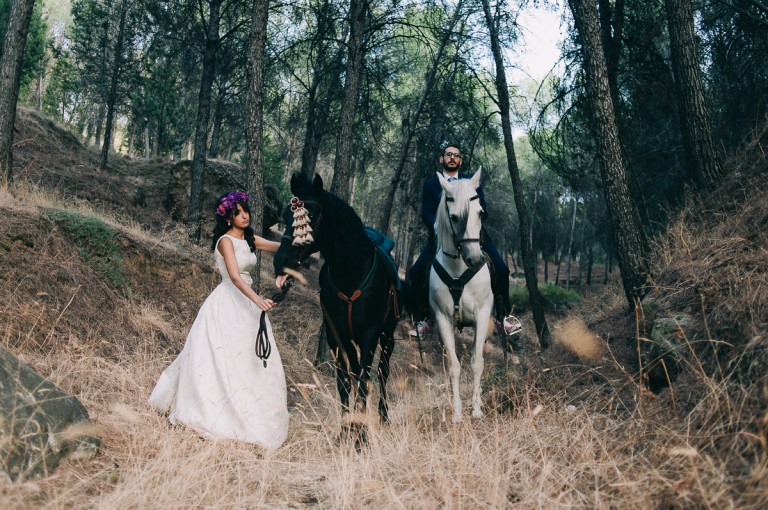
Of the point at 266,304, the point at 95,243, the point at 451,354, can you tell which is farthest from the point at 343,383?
the point at 95,243

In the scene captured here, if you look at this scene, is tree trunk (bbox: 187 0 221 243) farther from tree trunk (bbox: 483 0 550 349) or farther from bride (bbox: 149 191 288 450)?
bride (bbox: 149 191 288 450)

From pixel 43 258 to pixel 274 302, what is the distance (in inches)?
194

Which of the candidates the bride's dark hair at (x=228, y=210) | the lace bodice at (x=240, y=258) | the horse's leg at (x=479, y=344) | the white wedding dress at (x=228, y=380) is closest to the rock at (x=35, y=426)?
the white wedding dress at (x=228, y=380)

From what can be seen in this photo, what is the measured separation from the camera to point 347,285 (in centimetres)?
556

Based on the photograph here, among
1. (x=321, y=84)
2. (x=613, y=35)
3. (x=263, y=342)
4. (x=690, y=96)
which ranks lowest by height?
(x=263, y=342)

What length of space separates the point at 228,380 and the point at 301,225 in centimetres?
155

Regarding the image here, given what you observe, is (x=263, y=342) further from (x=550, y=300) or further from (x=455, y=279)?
(x=550, y=300)

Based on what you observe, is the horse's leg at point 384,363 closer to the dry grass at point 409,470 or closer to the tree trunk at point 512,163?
the dry grass at point 409,470

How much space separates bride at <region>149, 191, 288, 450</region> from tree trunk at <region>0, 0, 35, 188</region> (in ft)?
20.5

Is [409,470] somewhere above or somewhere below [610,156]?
below

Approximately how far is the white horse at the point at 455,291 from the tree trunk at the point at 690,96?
5.38 m

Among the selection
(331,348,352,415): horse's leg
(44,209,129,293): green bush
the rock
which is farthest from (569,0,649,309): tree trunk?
(44,209,129,293): green bush

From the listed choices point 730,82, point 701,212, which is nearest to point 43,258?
point 701,212

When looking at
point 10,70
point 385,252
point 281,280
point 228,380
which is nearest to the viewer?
point 281,280
